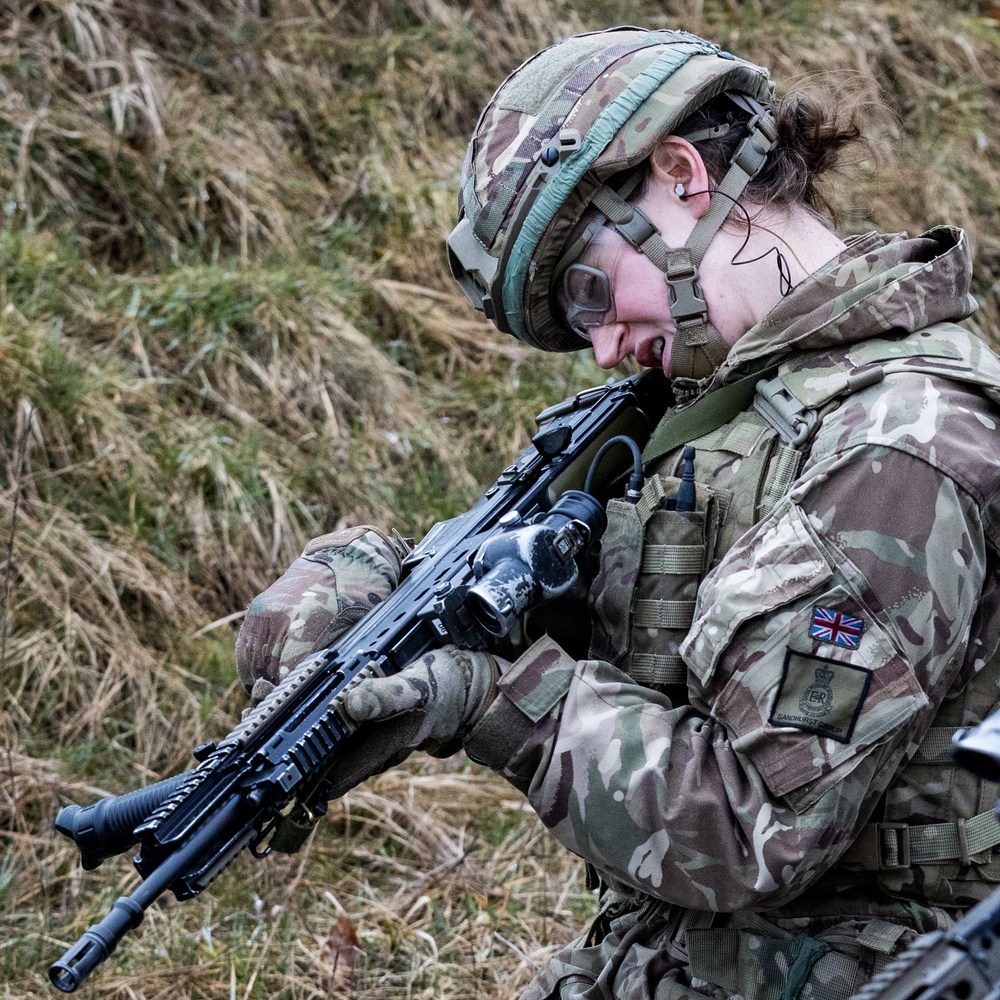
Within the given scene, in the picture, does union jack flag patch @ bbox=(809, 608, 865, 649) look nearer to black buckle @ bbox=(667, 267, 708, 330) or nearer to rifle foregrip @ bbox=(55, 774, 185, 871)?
black buckle @ bbox=(667, 267, 708, 330)

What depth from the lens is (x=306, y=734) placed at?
212 cm

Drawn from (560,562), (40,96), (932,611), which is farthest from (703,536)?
(40,96)

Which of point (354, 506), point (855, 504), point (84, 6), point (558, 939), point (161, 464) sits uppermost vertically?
point (84, 6)

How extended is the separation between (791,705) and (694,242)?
0.92 m

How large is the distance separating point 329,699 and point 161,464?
3179 mm

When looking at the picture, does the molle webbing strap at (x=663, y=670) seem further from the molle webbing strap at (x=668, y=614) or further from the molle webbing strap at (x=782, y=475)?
the molle webbing strap at (x=782, y=475)

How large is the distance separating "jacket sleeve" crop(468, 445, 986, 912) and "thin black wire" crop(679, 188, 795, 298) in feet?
1.52

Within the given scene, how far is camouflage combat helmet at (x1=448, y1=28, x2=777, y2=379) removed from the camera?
2445mm

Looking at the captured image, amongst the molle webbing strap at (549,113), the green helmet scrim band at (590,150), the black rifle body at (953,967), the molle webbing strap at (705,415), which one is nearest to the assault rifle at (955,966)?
the black rifle body at (953,967)

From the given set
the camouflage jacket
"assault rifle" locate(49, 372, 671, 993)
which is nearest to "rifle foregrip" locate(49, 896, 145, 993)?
"assault rifle" locate(49, 372, 671, 993)

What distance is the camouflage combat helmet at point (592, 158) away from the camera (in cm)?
245

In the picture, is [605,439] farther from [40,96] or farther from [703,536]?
[40,96]

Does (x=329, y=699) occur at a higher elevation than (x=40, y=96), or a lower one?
lower

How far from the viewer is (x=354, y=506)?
5348 mm
